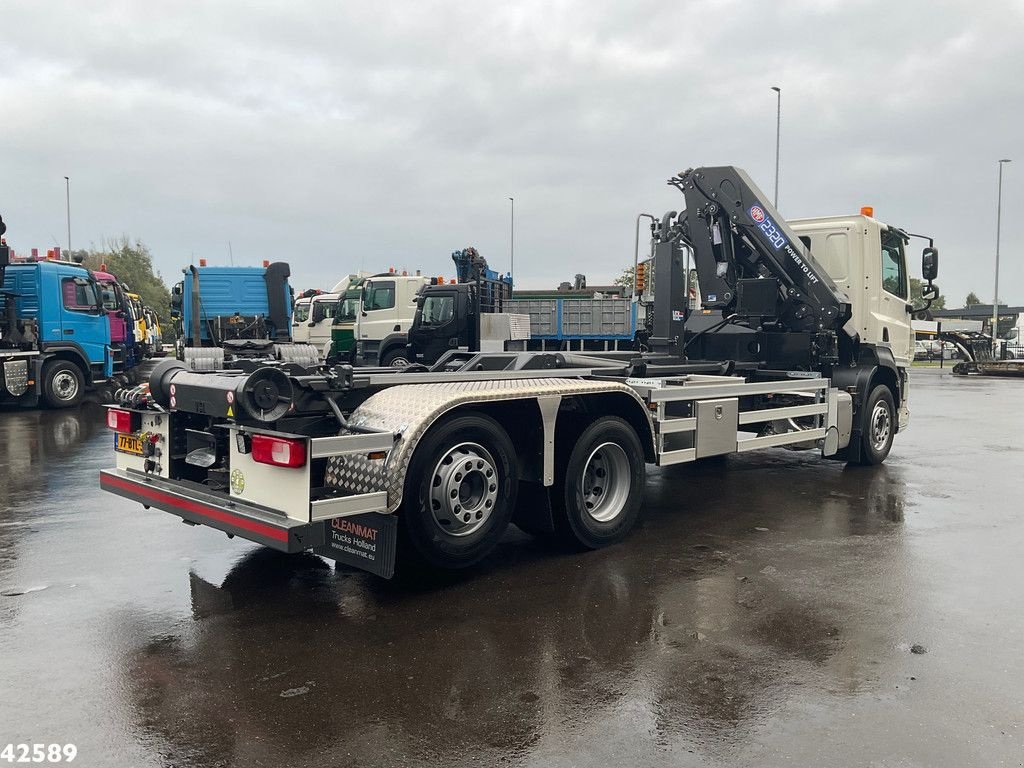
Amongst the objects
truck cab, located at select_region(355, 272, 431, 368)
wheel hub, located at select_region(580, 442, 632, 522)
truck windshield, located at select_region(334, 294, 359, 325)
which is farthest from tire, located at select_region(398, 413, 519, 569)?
truck windshield, located at select_region(334, 294, 359, 325)

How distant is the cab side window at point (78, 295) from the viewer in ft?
54.7

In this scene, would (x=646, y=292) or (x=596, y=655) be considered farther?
(x=646, y=292)

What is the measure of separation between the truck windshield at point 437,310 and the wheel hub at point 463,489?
12.5 meters

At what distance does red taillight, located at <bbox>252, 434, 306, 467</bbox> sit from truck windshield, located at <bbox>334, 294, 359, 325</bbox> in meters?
17.5

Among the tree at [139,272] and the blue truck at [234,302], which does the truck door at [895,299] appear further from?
the tree at [139,272]

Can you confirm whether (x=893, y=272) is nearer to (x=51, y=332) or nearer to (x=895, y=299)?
(x=895, y=299)

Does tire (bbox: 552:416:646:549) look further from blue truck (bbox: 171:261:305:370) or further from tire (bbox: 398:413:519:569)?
blue truck (bbox: 171:261:305:370)

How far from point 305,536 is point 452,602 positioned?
40.1 inches

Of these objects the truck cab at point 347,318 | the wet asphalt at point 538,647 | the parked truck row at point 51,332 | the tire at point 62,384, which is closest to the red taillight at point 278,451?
the wet asphalt at point 538,647

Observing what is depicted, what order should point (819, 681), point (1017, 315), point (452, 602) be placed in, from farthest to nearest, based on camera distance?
point (1017, 315), point (452, 602), point (819, 681)

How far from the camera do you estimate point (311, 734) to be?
3.31 m

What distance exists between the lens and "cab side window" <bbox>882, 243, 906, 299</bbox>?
10016 millimetres

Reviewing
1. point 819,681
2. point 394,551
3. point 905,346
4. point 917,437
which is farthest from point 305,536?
point 917,437

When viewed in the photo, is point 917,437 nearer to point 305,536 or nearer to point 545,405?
point 545,405
